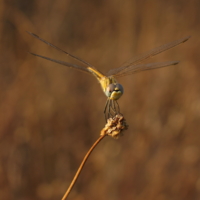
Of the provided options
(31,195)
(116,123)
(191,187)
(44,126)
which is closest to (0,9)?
(44,126)

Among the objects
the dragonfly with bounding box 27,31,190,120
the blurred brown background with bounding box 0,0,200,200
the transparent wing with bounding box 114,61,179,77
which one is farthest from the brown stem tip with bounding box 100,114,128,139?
the blurred brown background with bounding box 0,0,200,200

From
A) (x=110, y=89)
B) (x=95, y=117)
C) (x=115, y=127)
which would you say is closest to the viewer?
(x=115, y=127)

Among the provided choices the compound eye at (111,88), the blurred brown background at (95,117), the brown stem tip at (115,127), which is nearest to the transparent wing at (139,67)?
the compound eye at (111,88)

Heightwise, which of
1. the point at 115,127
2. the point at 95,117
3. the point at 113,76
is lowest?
the point at 115,127

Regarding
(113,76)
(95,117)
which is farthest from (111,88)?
(95,117)

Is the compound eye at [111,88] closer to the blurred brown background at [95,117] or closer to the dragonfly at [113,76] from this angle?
the dragonfly at [113,76]

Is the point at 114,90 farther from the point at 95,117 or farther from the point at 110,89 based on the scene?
the point at 95,117
